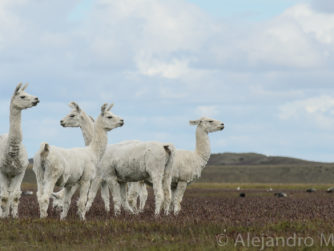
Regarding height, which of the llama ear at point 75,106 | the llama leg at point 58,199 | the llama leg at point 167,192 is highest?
the llama ear at point 75,106

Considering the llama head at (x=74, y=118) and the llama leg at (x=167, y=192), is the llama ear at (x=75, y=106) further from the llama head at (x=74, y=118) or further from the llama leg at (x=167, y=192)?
the llama leg at (x=167, y=192)

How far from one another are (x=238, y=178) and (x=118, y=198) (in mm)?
81932

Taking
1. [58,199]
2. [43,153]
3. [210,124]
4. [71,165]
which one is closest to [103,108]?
[71,165]

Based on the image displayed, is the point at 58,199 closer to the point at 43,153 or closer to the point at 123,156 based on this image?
the point at 123,156

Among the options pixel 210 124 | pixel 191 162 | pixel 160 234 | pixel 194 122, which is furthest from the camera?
pixel 194 122

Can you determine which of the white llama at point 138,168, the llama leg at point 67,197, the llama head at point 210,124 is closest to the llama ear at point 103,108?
the white llama at point 138,168

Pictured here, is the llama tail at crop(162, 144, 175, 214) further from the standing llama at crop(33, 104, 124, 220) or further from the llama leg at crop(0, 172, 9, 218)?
the llama leg at crop(0, 172, 9, 218)

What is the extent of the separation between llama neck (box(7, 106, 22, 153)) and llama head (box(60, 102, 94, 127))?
2.45m

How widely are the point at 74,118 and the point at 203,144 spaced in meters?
4.26

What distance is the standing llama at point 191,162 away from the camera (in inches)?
697

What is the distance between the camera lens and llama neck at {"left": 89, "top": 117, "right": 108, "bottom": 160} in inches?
607

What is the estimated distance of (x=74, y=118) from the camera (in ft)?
54.9

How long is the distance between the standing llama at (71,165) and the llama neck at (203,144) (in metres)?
3.73

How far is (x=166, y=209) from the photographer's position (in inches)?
619
